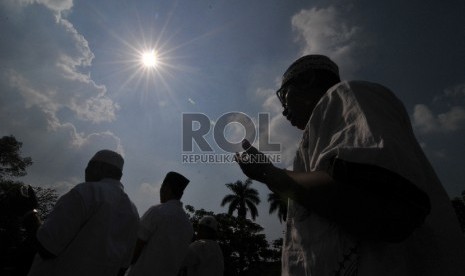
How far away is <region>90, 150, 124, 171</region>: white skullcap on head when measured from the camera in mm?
3584

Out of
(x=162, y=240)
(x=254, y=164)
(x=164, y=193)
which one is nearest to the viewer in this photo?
(x=254, y=164)

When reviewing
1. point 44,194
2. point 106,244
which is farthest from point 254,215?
point 106,244

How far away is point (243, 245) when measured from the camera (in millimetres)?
39656

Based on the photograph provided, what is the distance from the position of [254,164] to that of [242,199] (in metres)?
49.0

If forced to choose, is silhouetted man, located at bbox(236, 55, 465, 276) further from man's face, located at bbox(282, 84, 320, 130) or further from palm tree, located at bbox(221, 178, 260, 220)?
palm tree, located at bbox(221, 178, 260, 220)

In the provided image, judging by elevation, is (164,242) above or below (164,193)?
below

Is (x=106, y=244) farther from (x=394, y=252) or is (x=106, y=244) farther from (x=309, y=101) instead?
(x=394, y=252)

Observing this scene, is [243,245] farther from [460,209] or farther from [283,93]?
[283,93]

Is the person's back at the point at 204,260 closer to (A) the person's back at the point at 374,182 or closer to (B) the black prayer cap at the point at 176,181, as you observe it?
(B) the black prayer cap at the point at 176,181

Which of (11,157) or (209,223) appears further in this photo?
(11,157)

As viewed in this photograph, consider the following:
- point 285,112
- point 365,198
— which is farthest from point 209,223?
point 365,198

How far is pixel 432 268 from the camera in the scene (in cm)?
90

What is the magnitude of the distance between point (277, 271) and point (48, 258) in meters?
42.0

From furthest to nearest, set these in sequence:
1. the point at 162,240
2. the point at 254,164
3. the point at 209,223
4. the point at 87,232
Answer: the point at 209,223 → the point at 162,240 → the point at 87,232 → the point at 254,164
